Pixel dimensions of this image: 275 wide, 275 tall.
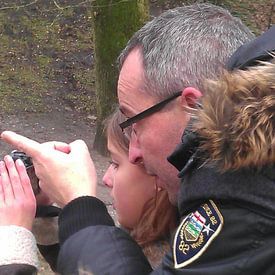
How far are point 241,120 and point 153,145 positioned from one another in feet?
1.53

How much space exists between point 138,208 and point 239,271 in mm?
663

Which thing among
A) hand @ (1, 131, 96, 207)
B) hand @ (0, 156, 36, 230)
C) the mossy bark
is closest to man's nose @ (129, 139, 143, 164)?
hand @ (1, 131, 96, 207)

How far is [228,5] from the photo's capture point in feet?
41.6

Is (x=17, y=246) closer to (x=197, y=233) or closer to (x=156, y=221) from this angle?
(x=156, y=221)

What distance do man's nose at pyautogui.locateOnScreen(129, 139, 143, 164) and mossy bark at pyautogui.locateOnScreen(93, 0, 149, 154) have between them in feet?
18.7

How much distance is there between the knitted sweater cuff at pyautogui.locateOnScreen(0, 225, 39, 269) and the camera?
164 centimetres

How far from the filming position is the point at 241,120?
127 centimetres

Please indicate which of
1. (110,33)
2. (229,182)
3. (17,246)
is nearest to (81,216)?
(17,246)

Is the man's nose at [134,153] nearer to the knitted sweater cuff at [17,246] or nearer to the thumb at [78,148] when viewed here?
the thumb at [78,148]

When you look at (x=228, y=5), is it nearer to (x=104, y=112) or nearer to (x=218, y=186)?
(x=104, y=112)

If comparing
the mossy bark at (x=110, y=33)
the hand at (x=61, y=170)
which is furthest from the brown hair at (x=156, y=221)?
the mossy bark at (x=110, y=33)

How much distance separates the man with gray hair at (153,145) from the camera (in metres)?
1.37

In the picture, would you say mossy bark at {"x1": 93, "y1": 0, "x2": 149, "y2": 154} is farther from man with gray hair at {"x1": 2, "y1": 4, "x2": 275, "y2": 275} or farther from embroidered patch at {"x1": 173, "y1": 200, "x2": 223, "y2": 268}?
embroidered patch at {"x1": 173, "y1": 200, "x2": 223, "y2": 268}

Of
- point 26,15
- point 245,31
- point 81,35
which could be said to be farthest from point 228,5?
point 245,31
